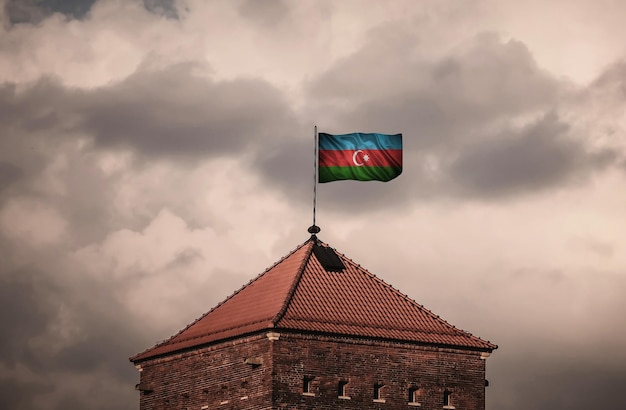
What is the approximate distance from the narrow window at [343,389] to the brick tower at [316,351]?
0.04m

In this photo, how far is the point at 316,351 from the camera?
96.6 meters

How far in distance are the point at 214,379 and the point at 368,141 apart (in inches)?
451

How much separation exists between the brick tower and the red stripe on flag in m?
3.15

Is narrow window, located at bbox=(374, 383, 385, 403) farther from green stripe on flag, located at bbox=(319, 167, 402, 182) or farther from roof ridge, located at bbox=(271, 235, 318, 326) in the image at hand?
green stripe on flag, located at bbox=(319, 167, 402, 182)

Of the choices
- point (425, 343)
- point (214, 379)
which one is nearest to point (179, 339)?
point (214, 379)

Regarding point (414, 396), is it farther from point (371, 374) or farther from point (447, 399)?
point (371, 374)

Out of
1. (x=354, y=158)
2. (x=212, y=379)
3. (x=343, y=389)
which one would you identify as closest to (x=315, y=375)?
(x=343, y=389)

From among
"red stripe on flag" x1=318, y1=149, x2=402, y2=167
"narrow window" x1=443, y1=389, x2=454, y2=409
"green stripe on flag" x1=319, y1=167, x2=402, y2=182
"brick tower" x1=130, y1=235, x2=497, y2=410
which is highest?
"red stripe on flag" x1=318, y1=149, x2=402, y2=167

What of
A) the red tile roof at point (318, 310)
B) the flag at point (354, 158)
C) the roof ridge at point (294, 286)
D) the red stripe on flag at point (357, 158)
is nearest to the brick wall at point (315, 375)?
the red tile roof at point (318, 310)

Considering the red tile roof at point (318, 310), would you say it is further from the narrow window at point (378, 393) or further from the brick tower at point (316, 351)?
the narrow window at point (378, 393)

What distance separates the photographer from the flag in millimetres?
100750

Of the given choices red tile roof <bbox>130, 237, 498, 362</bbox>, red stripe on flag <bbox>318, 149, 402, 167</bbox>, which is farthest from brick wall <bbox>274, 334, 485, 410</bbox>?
red stripe on flag <bbox>318, 149, 402, 167</bbox>

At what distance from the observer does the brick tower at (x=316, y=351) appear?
316 feet

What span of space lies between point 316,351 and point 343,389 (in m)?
1.81
